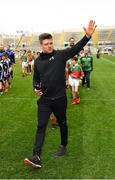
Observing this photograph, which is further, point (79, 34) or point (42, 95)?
point (79, 34)

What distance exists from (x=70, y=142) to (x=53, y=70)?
2.17 metres

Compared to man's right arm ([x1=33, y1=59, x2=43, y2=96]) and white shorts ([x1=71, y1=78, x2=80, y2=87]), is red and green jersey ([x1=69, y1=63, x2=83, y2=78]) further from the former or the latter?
man's right arm ([x1=33, y1=59, x2=43, y2=96])

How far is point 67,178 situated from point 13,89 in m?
11.1

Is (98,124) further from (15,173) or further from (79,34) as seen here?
(79,34)

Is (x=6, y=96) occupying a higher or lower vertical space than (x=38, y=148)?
lower

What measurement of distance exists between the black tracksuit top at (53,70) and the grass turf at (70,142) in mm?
1248

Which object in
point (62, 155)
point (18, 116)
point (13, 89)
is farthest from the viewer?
point (13, 89)

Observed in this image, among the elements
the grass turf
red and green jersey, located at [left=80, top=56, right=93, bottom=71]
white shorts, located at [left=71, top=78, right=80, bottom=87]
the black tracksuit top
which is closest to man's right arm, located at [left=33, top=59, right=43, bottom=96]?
the black tracksuit top

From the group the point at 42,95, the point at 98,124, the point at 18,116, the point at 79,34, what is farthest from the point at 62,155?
the point at 79,34

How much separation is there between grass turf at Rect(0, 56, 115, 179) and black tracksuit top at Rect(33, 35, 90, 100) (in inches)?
49.1

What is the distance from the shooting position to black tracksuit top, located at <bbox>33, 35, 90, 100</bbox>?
5.92 m

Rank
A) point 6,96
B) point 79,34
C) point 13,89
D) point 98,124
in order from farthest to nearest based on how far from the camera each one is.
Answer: point 79,34 < point 13,89 < point 6,96 < point 98,124

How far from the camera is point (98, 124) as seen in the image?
9.21 meters

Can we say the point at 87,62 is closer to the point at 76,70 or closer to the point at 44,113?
the point at 76,70
